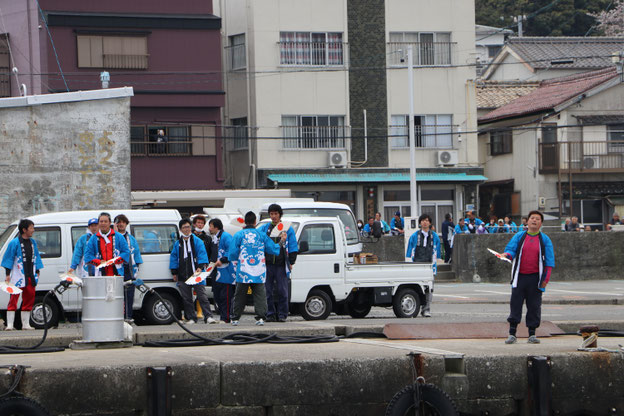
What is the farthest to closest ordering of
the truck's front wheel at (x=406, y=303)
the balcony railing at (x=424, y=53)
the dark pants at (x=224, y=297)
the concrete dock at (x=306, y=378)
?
the balcony railing at (x=424, y=53) → the truck's front wheel at (x=406, y=303) → the dark pants at (x=224, y=297) → the concrete dock at (x=306, y=378)

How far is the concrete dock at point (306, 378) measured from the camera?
10.1 meters

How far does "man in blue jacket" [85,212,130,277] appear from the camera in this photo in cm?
1582

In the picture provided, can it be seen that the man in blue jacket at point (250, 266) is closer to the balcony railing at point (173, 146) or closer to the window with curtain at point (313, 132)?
the balcony railing at point (173, 146)

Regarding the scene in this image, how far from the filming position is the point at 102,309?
1224 centimetres

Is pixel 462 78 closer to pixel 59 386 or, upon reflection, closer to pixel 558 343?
pixel 558 343

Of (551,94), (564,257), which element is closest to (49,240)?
(564,257)

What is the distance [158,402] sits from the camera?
400 inches

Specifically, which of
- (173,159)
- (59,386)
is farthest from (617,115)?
(59,386)

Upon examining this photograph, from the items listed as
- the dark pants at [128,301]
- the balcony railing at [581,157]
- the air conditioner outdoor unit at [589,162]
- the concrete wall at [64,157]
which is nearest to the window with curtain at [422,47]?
the balcony railing at [581,157]

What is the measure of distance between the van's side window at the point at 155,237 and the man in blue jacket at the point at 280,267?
2223 mm

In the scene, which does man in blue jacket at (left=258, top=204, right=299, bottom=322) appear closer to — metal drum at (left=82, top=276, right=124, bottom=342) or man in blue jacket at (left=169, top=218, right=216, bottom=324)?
man in blue jacket at (left=169, top=218, right=216, bottom=324)

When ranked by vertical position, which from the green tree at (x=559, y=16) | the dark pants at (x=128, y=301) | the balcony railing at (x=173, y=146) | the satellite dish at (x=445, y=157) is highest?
the green tree at (x=559, y=16)

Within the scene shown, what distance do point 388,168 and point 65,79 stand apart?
13219mm

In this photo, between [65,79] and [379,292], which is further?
[65,79]
